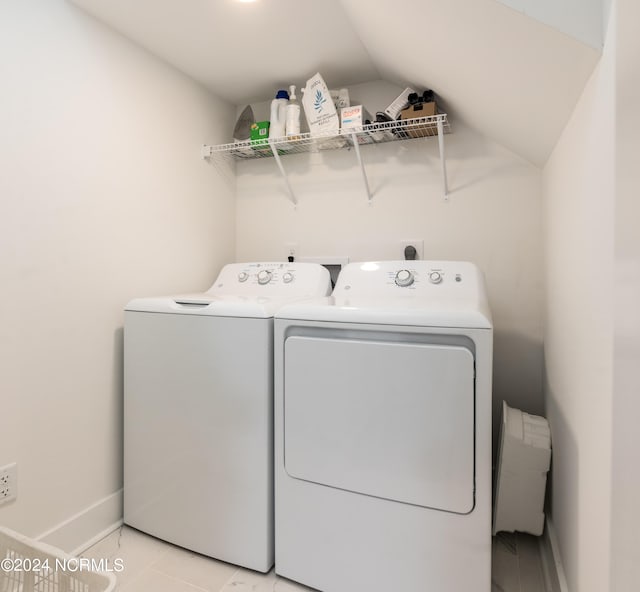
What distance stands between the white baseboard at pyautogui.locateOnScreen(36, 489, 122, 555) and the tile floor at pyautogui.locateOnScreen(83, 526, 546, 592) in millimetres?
39

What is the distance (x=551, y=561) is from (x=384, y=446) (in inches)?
30.7

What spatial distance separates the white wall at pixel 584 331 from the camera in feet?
2.59

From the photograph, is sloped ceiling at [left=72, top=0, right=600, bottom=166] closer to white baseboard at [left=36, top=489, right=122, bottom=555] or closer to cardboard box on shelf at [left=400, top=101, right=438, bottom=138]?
cardboard box on shelf at [left=400, top=101, right=438, bottom=138]

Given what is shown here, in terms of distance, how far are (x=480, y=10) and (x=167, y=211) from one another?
1550 millimetres

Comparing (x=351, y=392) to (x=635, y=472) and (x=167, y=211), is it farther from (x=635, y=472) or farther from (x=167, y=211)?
(x=167, y=211)

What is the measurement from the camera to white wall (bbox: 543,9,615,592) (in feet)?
2.59

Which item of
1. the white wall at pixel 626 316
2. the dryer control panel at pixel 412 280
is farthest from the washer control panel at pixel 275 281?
the white wall at pixel 626 316

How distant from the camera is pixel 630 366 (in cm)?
69

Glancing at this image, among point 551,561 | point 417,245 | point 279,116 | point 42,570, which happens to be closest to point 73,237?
point 42,570

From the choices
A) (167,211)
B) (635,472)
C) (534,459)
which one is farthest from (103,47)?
(534,459)

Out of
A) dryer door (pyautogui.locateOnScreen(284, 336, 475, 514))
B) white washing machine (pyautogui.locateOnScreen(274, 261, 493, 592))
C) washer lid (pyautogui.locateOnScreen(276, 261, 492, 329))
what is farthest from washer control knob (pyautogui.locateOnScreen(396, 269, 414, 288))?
dryer door (pyautogui.locateOnScreen(284, 336, 475, 514))

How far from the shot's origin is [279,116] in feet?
6.84

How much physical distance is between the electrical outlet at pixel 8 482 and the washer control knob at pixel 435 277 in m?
1.69

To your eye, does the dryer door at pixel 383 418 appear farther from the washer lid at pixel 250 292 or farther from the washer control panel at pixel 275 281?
the washer control panel at pixel 275 281
